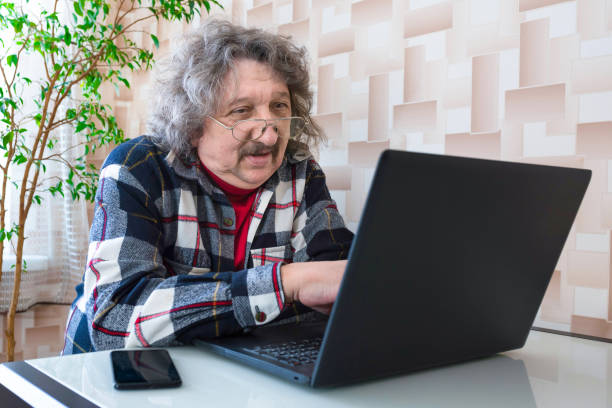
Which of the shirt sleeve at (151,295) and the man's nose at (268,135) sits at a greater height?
the man's nose at (268,135)

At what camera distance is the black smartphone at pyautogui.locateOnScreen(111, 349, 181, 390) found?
0.68m

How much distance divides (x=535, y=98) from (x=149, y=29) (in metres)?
1.91

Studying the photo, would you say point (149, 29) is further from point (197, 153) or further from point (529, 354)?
point (529, 354)

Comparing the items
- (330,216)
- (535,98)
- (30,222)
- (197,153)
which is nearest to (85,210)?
(30,222)

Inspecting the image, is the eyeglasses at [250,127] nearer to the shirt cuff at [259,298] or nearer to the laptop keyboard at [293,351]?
the shirt cuff at [259,298]

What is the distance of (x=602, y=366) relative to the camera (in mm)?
913

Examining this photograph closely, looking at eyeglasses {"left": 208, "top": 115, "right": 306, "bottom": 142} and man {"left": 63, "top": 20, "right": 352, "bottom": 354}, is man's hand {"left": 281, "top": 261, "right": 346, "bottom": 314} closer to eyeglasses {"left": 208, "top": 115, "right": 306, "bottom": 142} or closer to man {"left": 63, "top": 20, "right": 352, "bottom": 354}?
man {"left": 63, "top": 20, "right": 352, "bottom": 354}

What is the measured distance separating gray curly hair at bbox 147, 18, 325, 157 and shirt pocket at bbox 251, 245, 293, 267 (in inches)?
12.0

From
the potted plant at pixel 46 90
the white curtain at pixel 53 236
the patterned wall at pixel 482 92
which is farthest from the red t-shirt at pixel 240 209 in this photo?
the white curtain at pixel 53 236

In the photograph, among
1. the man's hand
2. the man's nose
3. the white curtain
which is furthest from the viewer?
the white curtain

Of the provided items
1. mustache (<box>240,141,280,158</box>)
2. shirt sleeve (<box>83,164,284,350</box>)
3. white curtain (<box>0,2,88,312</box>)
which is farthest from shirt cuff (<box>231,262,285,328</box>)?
white curtain (<box>0,2,88,312</box>)

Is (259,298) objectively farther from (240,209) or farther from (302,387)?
(240,209)

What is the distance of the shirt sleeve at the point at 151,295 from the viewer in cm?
93

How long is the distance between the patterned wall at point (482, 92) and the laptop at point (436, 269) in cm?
43
